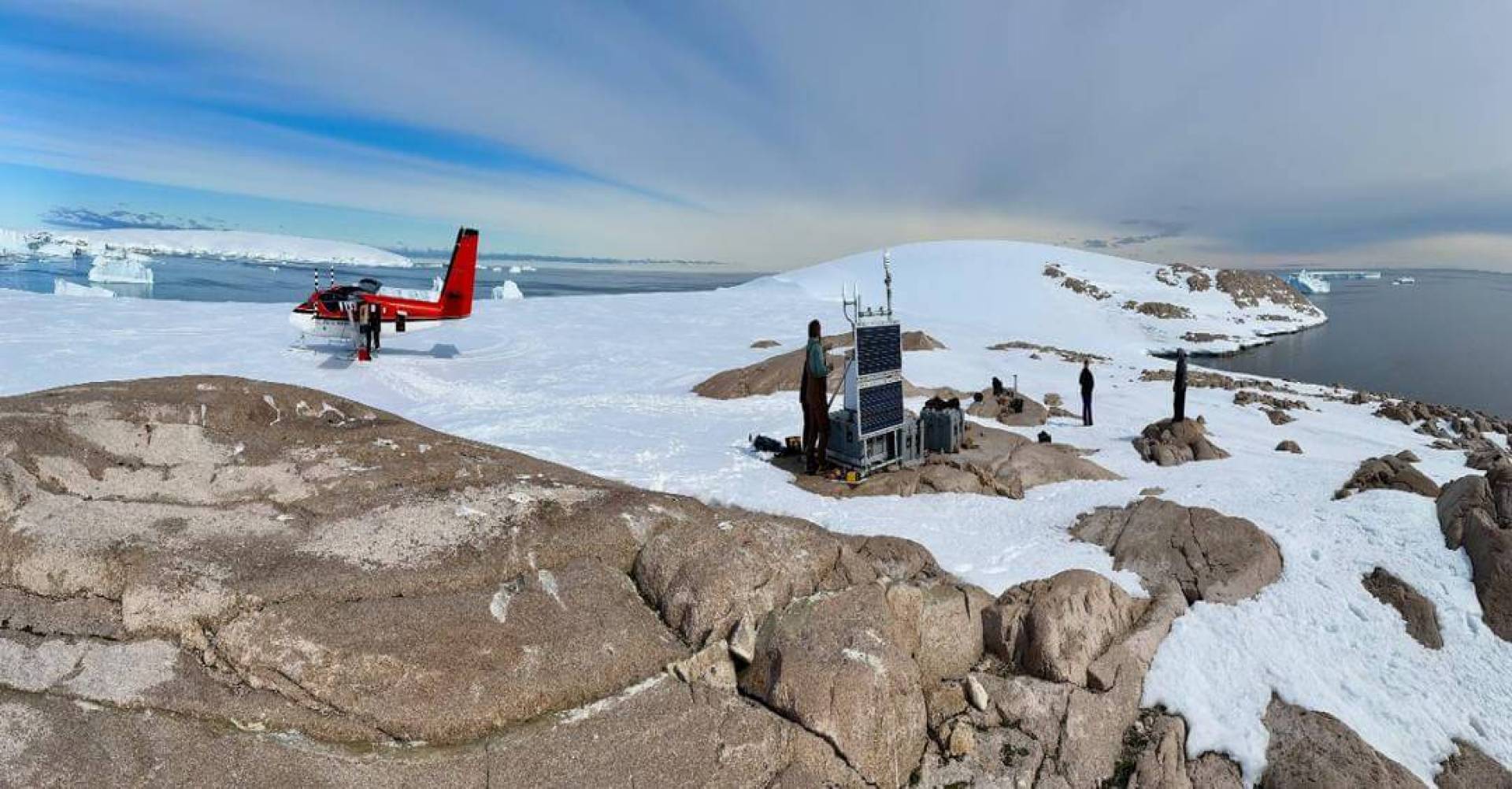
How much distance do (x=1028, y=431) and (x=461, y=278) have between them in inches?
1024

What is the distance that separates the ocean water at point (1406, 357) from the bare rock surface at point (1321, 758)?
43807 millimetres

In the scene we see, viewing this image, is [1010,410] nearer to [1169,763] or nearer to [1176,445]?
→ [1176,445]

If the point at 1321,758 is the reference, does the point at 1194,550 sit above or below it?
above

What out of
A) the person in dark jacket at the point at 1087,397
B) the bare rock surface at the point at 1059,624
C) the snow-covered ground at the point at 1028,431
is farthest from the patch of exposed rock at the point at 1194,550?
the person in dark jacket at the point at 1087,397

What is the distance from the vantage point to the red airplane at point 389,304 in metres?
28.5

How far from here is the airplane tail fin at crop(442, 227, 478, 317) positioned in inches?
1237

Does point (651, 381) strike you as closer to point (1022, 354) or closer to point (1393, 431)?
point (1022, 354)

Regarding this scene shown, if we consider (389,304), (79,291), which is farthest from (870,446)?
(79,291)

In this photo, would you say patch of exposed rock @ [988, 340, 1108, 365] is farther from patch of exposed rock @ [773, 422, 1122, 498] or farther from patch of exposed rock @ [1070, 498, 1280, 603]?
Answer: patch of exposed rock @ [1070, 498, 1280, 603]

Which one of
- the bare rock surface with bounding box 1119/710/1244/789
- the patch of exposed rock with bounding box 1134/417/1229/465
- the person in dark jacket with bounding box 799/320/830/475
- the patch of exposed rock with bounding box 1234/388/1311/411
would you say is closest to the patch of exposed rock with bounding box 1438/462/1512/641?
the bare rock surface with bounding box 1119/710/1244/789

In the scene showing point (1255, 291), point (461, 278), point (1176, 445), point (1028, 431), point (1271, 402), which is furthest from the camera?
point (1255, 291)

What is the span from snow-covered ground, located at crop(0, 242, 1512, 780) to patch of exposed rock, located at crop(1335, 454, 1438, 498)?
1.63 ft

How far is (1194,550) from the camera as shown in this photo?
9.29 meters

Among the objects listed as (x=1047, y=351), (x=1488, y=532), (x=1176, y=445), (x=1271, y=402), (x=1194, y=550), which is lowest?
(x=1194, y=550)
